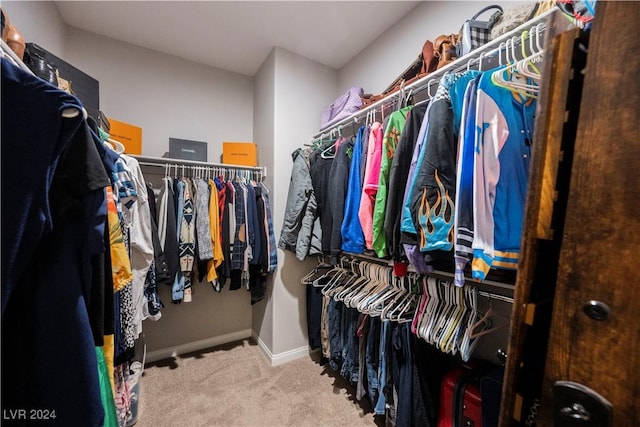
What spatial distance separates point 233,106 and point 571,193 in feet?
8.65

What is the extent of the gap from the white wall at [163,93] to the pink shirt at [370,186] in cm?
161

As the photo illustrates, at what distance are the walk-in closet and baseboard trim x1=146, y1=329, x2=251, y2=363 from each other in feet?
0.05

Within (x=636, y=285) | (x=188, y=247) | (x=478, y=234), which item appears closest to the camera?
(x=636, y=285)

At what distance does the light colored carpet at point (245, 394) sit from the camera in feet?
4.87

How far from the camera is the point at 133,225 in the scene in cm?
127

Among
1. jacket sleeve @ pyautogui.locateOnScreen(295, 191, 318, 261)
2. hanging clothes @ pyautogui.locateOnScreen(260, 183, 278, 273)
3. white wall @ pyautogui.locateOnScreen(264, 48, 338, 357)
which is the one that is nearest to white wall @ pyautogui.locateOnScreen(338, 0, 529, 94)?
white wall @ pyautogui.locateOnScreen(264, 48, 338, 357)

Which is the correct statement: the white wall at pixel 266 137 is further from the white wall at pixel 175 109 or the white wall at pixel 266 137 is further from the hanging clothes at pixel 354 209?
the hanging clothes at pixel 354 209

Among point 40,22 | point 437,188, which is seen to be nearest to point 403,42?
point 437,188

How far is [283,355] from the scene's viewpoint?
6.79ft

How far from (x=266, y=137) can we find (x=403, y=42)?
1282 mm

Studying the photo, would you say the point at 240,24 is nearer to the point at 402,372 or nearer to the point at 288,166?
the point at 288,166

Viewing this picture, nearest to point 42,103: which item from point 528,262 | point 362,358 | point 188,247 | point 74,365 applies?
point 74,365

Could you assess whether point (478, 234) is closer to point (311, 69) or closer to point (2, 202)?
point (2, 202)

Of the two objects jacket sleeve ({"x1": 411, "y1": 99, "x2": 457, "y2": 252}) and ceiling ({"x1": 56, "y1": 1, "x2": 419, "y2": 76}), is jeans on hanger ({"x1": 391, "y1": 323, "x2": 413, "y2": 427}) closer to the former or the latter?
jacket sleeve ({"x1": 411, "y1": 99, "x2": 457, "y2": 252})
